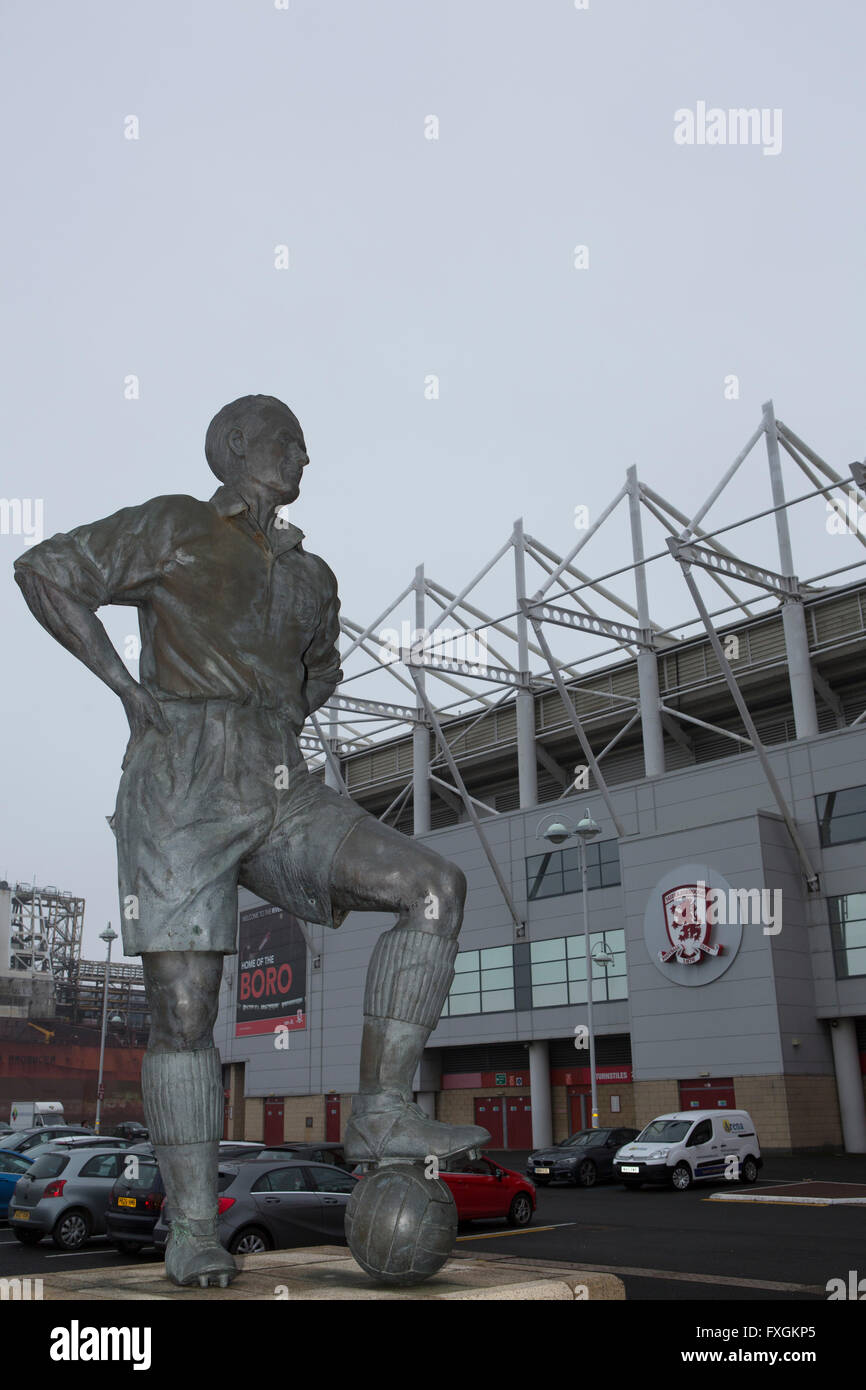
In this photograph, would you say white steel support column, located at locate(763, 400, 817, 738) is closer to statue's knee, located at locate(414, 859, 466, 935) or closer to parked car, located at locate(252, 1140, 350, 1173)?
parked car, located at locate(252, 1140, 350, 1173)

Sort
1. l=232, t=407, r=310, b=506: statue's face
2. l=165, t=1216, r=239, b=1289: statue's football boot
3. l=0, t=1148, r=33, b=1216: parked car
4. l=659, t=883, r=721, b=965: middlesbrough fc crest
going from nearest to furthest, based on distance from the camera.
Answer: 1. l=165, t=1216, r=239, b=1289: statue's football boot
2. l=232, t=407, r=310, b=506: statue's face
3. l=0, t=1148, r=33, b=1216: parked car
4. l=659, t=883, r=721, b=965: middlesbrough fc crest

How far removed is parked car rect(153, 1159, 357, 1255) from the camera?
12.6 metres

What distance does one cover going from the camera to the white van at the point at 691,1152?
76.5 feet

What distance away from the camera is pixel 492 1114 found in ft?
128

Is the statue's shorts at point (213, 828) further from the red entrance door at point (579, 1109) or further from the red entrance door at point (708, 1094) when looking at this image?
the red entrance door at point (579, 1109)

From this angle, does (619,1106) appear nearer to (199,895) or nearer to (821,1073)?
(821,1073)

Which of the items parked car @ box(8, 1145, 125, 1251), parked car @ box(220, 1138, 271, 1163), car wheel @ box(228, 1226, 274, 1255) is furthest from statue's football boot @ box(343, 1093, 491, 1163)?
parked car @ box(220, 1138, 271, 1163)

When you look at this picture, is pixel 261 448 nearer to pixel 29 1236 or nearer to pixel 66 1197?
pixel 66 1197

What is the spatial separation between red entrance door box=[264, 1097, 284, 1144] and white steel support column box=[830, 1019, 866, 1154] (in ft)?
75.6

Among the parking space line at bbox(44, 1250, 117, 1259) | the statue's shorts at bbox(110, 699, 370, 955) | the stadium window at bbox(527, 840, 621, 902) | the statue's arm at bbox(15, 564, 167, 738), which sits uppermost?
the stadium window at bbox(527, 840, 621, 902)

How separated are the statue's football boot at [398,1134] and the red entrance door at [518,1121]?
36.8m

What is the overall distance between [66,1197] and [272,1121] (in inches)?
1284

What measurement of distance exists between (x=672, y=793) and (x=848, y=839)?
534 cm

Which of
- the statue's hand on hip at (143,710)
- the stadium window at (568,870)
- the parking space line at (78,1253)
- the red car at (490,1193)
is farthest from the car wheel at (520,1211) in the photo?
the stadium window at (568,870)
